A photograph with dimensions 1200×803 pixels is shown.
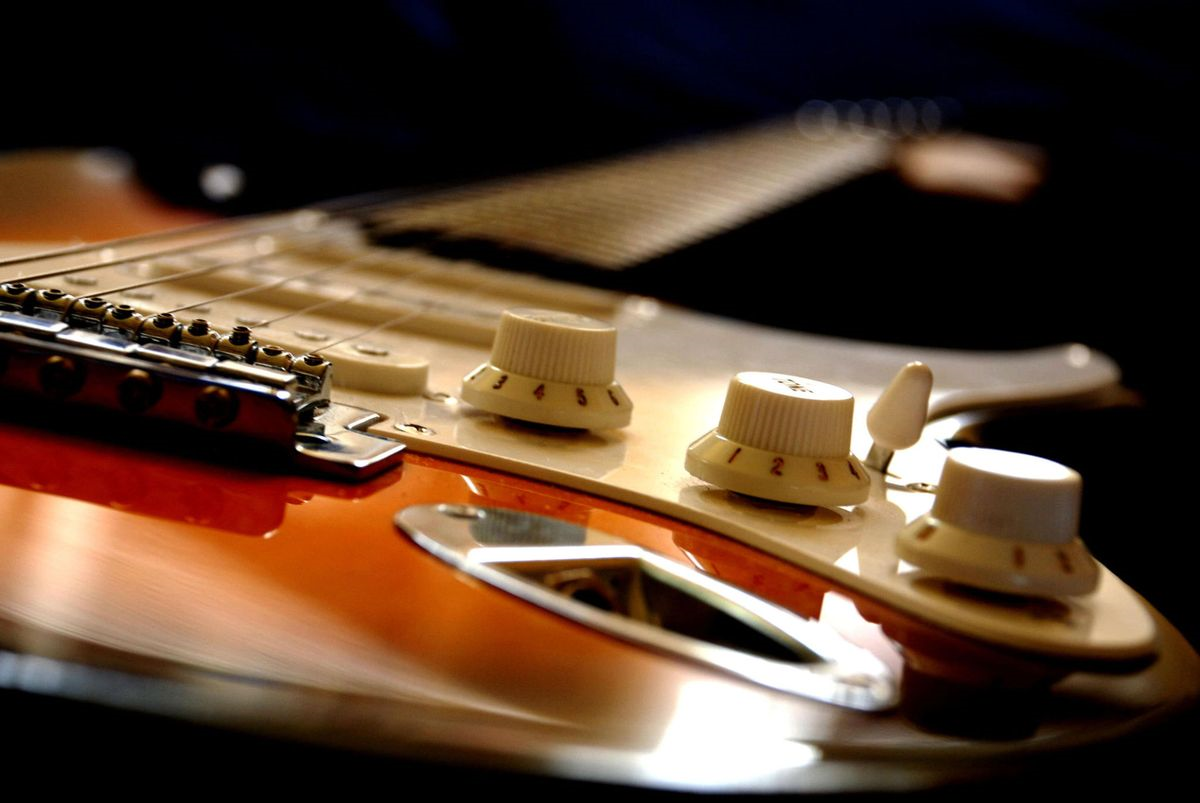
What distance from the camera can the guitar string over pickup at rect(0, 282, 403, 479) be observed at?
0.60 m

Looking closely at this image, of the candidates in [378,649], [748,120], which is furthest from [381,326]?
[748,120]

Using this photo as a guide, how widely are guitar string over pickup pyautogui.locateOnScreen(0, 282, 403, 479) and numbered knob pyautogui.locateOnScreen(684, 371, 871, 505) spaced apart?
0.57 feet

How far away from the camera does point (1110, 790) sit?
1.46ft

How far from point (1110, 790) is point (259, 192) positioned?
151 cm

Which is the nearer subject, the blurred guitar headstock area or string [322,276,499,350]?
string [322,276,499,350]

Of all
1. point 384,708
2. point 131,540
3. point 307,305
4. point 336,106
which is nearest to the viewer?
point 384,708

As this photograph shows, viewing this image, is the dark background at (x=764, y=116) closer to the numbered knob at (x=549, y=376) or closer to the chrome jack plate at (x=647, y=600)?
the numbered knob at (x=549, y=376)

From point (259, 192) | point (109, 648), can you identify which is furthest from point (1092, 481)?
point (259, 192)

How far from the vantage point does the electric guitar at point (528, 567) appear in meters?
0.39

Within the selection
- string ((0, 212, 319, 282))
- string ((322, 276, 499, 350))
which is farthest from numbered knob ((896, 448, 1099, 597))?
A: string ((0, 212, 319, 282))

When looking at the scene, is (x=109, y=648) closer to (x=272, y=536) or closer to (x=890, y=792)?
(x=272, y=536)

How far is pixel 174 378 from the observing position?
60 centimetres

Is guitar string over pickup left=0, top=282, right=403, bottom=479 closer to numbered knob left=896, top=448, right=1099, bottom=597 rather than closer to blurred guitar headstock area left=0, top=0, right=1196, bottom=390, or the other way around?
numbered knob left=896, top=448, right=1099, bottom=597

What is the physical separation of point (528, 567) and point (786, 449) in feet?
0.56
